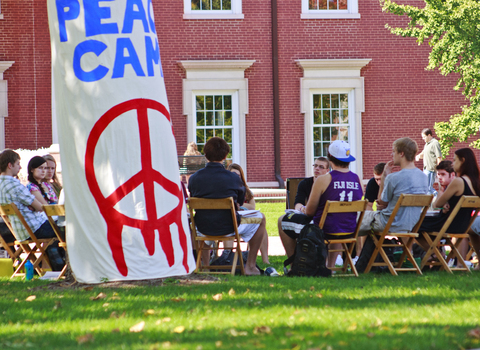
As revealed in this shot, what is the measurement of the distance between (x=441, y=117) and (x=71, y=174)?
14.1 meters

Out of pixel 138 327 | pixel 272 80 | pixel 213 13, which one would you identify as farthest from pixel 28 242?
pixel 213 13

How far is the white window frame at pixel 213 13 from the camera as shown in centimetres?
1712

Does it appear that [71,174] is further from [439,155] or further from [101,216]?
[439,155]

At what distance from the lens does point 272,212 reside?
45.9 feet

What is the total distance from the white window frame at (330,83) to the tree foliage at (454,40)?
2.03 meters

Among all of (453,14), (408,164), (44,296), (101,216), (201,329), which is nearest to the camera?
(201,329)

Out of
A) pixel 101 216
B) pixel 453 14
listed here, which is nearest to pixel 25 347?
pixel 101 216

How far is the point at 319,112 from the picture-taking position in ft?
57.9

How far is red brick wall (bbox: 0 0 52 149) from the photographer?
16719mm

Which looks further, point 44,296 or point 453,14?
point 453,14

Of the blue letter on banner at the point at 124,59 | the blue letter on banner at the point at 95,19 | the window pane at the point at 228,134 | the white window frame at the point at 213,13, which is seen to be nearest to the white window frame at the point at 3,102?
the white window frame at the point at 213,13

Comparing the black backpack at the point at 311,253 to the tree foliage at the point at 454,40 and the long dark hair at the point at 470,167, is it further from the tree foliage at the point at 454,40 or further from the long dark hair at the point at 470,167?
the tree foliage at the point at 454,40

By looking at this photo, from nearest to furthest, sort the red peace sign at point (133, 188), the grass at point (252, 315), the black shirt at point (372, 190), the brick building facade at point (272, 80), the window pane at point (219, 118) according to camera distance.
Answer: the grass at point (252, 315), the red peace sign at point (133, 188), the black shirt at point (372, 190), the brick building facade at point (272, 80), the window pane at point (219, 118)

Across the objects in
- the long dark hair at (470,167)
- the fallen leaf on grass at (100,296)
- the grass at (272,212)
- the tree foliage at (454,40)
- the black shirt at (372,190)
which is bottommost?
the grass at (272,212)
